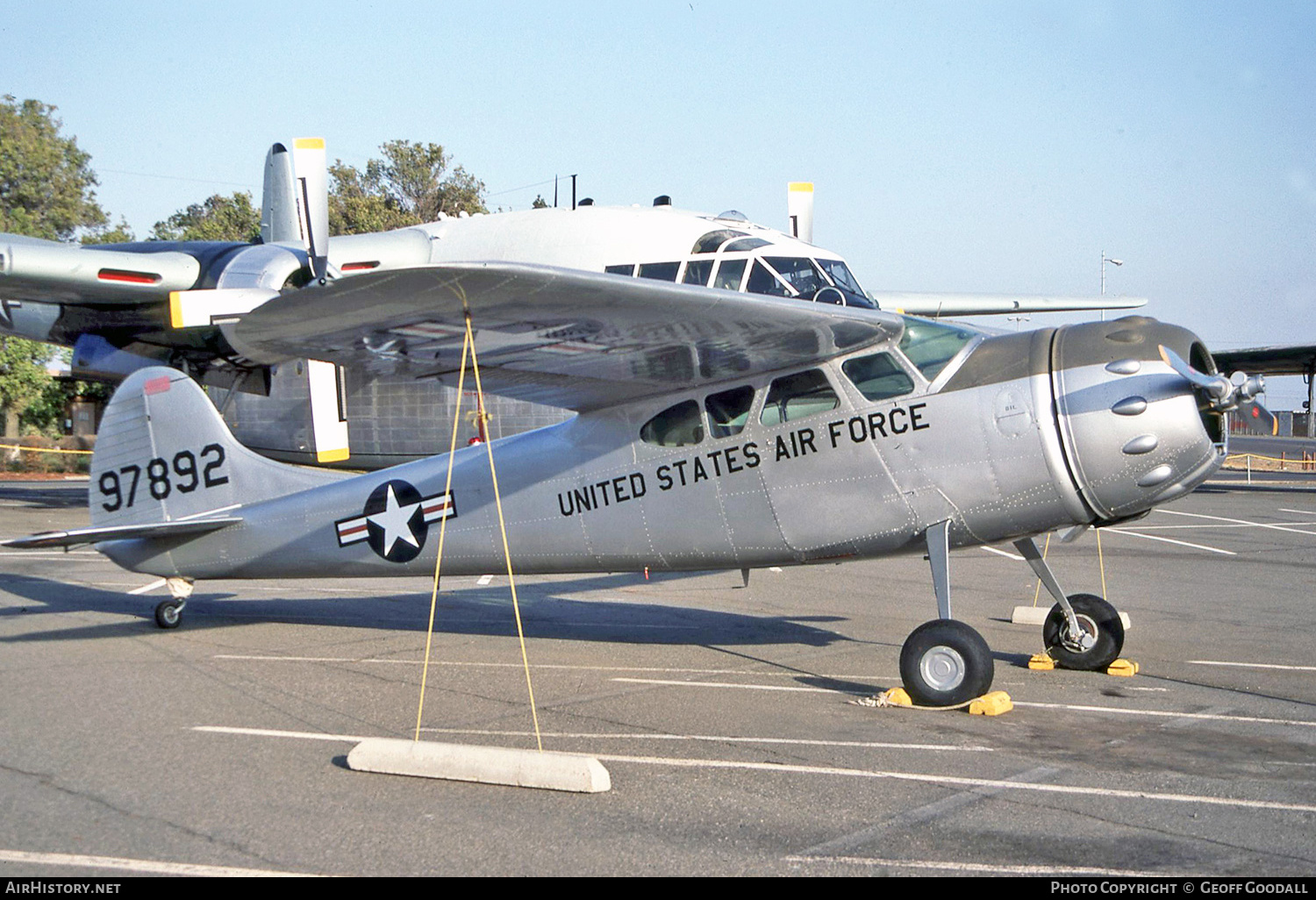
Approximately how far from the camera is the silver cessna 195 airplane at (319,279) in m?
16.9

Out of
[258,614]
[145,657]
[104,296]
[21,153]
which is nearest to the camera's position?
[145,657]

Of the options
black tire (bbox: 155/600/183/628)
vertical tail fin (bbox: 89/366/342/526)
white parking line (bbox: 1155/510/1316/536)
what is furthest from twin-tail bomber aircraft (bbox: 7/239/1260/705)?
white parking line (bbox: 1155/510/1316/536)

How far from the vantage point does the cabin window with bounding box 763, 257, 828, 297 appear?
52.9 feet

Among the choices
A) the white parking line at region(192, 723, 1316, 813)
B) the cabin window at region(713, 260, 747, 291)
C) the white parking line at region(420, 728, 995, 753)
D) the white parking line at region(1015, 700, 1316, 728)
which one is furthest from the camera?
the cabin window at region(713, 260, 747, 291)

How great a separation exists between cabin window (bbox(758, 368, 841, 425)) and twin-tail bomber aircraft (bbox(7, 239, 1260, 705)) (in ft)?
0.05

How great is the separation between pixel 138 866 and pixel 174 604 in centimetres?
667

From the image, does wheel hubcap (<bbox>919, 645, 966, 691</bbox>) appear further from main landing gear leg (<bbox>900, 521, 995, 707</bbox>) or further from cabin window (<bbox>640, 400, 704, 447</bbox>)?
cabin window (<bbox>640, 400, 704, 447</bbox>)

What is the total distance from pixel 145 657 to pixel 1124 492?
7734mm

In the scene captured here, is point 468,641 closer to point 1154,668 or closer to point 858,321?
point 858,321

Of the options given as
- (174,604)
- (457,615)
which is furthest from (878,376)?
(174,604)

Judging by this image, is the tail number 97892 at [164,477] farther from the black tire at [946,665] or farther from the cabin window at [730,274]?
the cabin window at [730,274]

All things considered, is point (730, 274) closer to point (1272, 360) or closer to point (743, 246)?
point (743, 246)

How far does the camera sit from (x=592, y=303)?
22.6ft

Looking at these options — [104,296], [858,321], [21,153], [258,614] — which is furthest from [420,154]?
[858,321]
